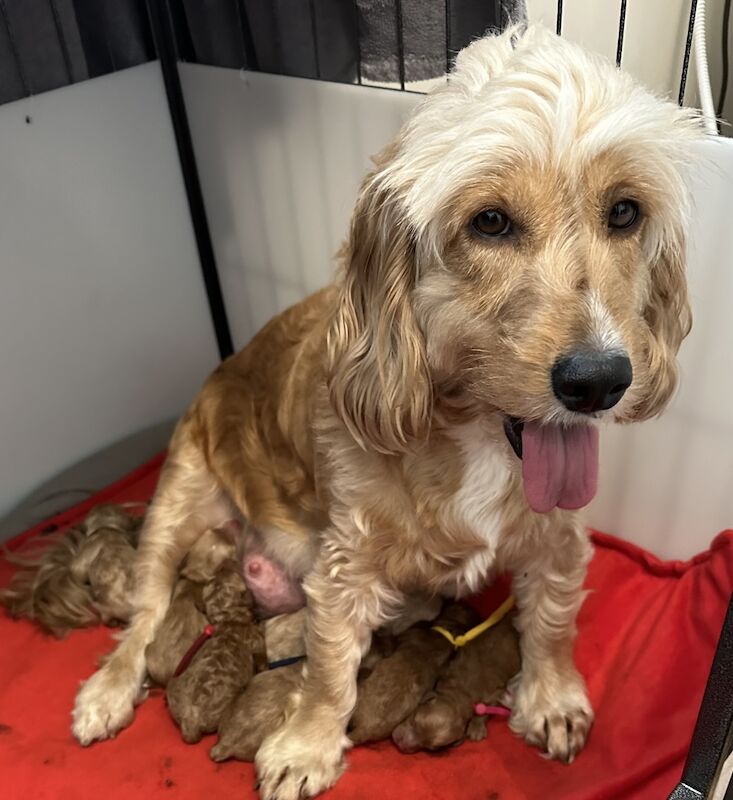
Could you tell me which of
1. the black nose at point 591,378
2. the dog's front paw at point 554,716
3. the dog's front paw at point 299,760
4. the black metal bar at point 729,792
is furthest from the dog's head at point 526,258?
the dog's front paw at point 299,760

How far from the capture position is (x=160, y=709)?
1901mm

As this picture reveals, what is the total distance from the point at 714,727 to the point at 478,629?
0.77 m

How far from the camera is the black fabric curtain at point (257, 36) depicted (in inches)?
72.4

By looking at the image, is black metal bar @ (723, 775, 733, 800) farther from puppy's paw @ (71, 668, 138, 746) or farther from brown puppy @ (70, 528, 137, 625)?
brown puppy @ (70, 528, 137, 625)

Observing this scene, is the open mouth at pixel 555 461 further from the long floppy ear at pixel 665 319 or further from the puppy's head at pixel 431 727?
the puppy's head at pixel 431 727

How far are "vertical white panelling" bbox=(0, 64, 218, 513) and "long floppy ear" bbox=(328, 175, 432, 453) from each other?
3.77ft

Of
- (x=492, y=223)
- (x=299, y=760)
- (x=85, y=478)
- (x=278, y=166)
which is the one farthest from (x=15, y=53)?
(x=299, y=760)

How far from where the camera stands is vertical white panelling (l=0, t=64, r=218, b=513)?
2145 millimetres

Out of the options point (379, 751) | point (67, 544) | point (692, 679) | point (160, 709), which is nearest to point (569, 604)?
point (692, 679)

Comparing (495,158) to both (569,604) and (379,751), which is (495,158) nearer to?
(569,604)

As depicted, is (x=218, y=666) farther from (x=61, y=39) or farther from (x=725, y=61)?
(x=725, y=61)

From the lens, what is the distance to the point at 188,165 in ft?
8.05

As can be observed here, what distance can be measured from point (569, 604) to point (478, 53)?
1070 mm

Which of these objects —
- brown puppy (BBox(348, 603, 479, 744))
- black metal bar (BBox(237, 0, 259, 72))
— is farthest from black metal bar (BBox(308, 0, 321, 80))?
brown puppy (BBox(348, 603, 479, 744))
